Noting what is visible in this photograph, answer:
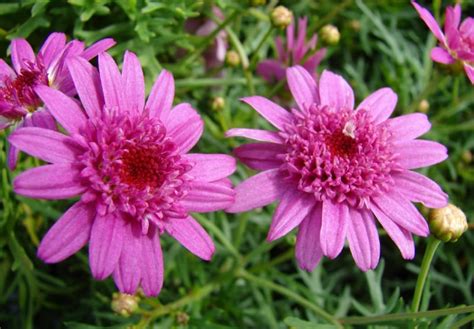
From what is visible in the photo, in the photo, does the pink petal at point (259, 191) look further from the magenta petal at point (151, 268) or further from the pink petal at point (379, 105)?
the pink petal at point (379, 105)

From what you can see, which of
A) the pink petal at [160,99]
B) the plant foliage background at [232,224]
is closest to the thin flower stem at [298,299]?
the plant foliage background at [232,224]

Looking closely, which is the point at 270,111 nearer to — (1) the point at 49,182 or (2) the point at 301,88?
(2) the point at 301,88

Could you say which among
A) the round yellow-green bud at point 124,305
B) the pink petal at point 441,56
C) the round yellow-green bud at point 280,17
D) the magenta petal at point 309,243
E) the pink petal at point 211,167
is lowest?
the round yellow-green bud at point 124,305

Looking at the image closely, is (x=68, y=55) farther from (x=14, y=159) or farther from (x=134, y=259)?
(x=134, y=259)

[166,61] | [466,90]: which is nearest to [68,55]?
[166,61]

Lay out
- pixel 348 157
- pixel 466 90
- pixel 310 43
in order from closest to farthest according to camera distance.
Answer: pixel 348 157 → pixel 310 43 → pixel 466 90
